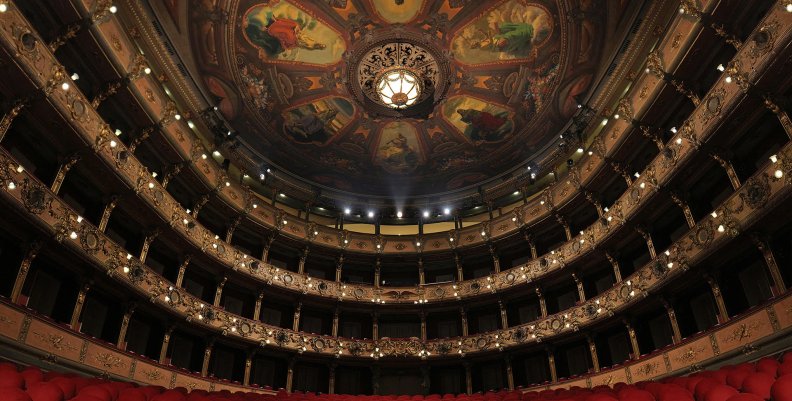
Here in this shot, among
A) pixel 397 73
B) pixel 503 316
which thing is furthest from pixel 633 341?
pixel 397 73

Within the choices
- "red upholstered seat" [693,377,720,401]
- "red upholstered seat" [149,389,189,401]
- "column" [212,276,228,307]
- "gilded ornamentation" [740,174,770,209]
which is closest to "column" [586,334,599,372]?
"gilded ornamentation" [740,174,770,209]

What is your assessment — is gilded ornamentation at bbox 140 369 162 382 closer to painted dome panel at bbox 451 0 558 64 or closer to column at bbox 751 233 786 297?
painted dome panel at bbox 451 0 558 64

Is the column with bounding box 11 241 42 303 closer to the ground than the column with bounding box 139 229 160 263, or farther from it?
closer to the ground

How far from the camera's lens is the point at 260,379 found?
19219 millimetres

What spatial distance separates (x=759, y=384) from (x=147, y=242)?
51.2 ft

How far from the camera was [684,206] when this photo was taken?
47.7 ft

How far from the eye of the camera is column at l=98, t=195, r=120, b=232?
46.2 ft

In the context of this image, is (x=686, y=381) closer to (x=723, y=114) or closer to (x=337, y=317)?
(x=723, y=114)

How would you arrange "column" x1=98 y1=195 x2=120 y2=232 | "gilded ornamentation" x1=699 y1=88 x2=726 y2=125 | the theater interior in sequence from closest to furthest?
the theater interior, "gilded ornamentation" x1=699 y1=88 x2=726 y2=125, "column" x1=98 y1=195 x2=120 y2=232

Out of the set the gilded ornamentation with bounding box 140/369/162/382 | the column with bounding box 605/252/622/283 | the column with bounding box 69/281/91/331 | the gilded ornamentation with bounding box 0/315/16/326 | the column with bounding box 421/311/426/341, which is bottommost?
the gilded ornamentation with bounding box 140/369/162/382

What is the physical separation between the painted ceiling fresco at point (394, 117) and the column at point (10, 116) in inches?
282

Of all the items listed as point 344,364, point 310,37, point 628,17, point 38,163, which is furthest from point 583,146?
point 38,163

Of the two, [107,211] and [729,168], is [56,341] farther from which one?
[729,168]

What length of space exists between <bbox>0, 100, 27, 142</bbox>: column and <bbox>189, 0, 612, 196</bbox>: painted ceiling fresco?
23.5 feet
